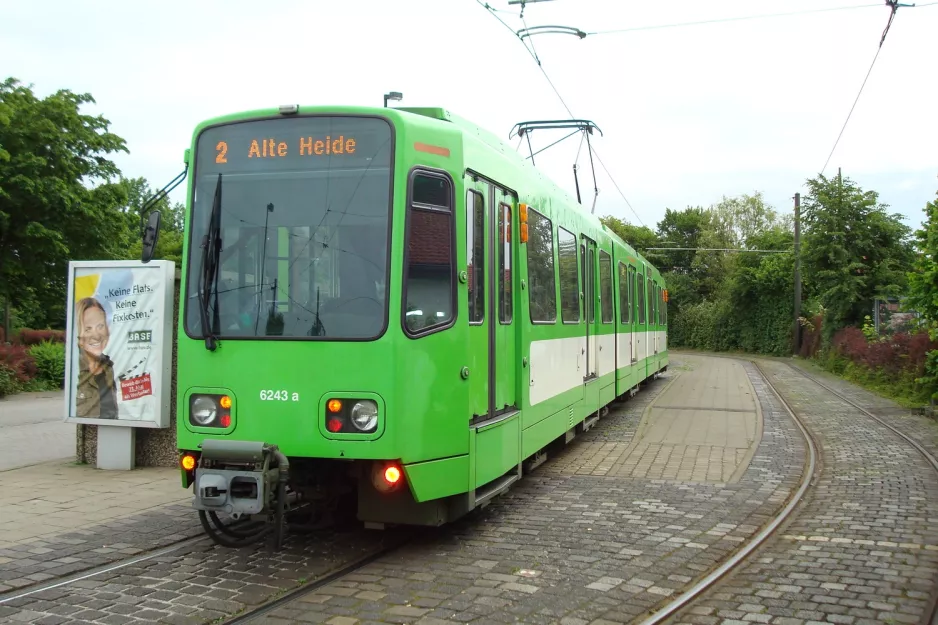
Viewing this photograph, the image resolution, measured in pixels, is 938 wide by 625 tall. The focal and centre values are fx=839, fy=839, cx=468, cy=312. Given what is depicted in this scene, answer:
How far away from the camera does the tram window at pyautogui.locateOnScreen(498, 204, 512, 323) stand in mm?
6902

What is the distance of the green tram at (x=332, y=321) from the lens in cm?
545

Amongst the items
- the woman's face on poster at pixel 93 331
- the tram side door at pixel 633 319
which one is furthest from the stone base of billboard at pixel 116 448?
the tram side door at pixel 633 319

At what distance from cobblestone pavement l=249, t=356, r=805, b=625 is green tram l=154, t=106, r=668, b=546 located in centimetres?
48

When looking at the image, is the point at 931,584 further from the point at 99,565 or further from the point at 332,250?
the point at 99,565

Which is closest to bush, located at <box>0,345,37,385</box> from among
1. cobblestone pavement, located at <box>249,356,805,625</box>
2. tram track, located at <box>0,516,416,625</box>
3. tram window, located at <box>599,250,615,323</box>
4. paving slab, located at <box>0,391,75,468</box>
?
paving slab, located at <box>0,391,75,468</box>

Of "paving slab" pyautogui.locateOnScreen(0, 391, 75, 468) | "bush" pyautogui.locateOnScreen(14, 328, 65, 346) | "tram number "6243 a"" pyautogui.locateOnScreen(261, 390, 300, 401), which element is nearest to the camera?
"tram number "6243 a"" pyautogui.locateOnScreen(261, 390, 300, 401)

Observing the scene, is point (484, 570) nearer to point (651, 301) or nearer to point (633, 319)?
point (633, 319)

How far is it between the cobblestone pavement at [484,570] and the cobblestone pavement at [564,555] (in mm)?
12

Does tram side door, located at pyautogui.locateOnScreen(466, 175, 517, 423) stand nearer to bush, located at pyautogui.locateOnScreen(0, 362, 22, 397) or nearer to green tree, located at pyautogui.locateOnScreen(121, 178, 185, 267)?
green tree, located at pyautogui.locateOnScreen(121, 178, 185, 267)

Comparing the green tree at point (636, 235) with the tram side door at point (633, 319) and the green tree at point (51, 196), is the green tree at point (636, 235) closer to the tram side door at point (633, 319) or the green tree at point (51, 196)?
the green tree at point (51, 196)

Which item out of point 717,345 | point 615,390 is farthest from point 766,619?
point 717,345

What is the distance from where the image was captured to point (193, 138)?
240 inches

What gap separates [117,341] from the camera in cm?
930

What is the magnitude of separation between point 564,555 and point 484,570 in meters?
0.72
